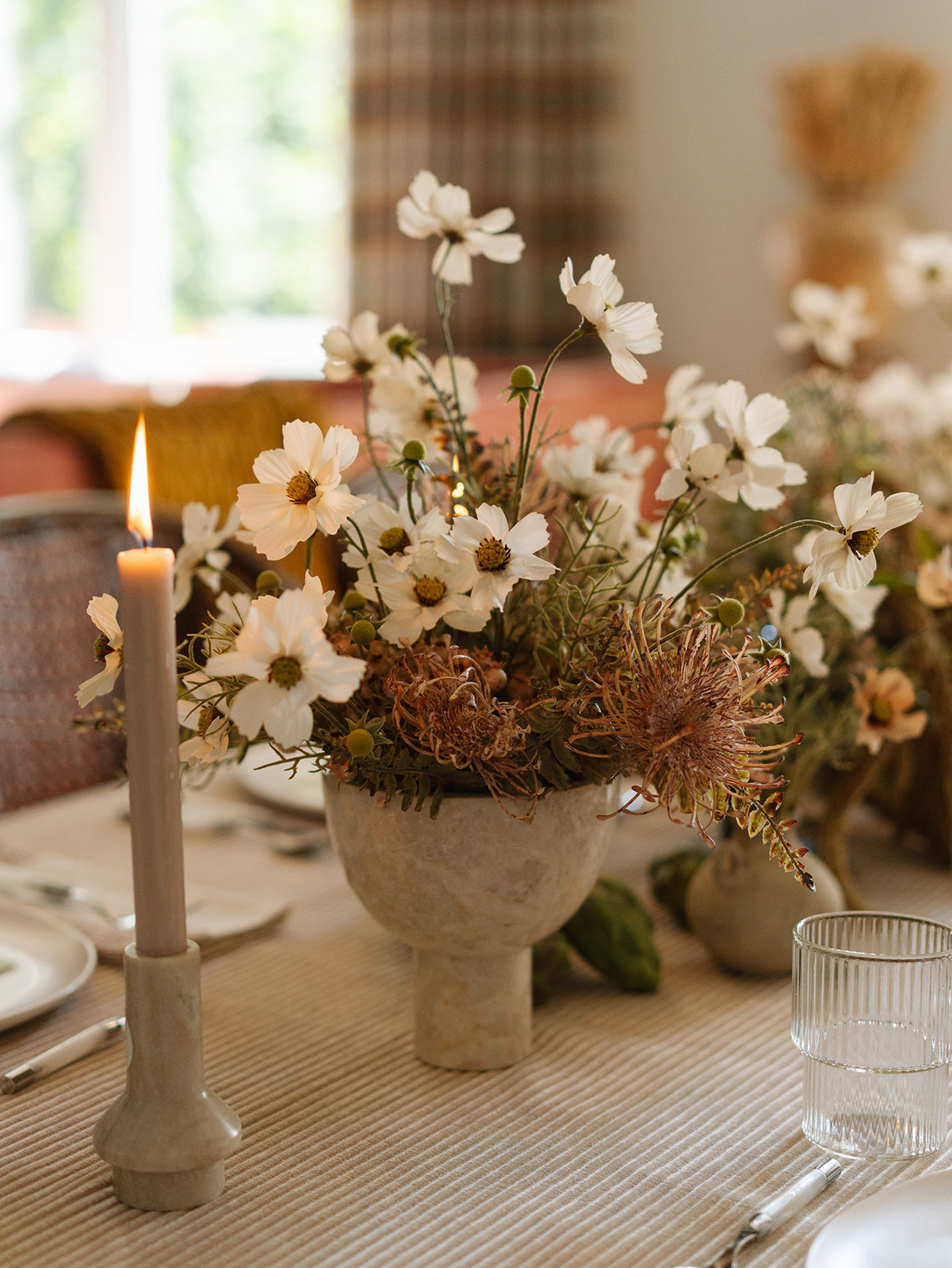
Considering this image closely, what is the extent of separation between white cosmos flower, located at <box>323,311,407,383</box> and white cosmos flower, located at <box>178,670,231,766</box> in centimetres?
22

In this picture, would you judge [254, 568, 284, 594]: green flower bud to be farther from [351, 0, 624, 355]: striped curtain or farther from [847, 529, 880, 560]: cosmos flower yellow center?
[351, 0, 624, 355]: striped curtain

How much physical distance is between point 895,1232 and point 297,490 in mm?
362

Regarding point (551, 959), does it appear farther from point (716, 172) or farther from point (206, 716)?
point (716, 172)

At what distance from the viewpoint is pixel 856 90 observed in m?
2.97

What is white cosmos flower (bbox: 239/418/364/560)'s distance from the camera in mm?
560

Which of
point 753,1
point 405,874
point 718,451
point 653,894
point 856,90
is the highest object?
point 753,1

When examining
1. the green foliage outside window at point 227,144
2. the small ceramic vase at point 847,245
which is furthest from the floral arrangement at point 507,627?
the green foliage outside window at point 227,144

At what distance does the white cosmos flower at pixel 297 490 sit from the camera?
22.0 inches

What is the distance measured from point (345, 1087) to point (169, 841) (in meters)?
0.20

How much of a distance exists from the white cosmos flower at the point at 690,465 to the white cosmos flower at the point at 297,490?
166mm

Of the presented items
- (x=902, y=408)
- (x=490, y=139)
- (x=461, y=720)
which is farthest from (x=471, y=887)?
(x=490, y=139)

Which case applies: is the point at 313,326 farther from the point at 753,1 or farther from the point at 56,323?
the point at 753,1

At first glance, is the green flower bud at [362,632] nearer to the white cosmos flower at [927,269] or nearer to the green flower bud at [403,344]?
the green flower bud at [403,344]

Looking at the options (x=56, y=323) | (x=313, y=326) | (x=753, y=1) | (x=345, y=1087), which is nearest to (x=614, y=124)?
(x=753, y=1)
